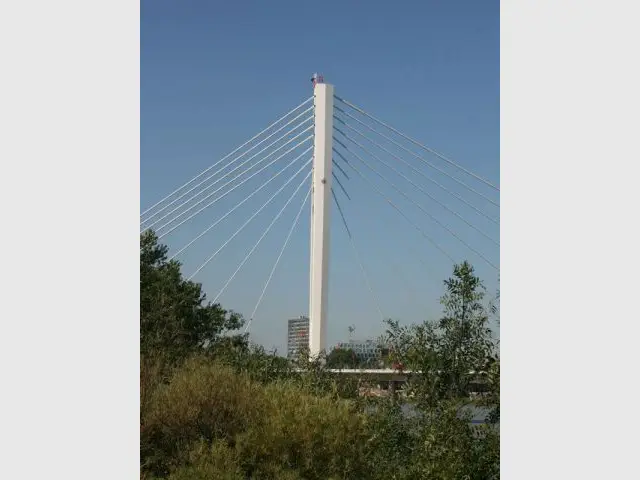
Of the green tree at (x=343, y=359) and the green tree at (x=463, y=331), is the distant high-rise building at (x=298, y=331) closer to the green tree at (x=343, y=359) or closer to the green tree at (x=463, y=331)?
the green tree at (x=343, y=359)

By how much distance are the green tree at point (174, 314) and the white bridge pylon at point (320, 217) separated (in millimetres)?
626

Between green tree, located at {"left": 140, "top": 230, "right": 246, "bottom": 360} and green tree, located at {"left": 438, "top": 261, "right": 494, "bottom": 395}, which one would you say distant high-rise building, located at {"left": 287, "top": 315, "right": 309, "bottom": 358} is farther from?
green tree, located at {"left": 438, "top": 261, "right": 494, "bottom": 395}

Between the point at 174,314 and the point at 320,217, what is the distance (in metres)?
1.34

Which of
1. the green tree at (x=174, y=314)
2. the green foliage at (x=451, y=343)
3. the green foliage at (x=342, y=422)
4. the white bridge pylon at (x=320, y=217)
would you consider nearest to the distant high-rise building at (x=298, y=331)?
the white bridge pylon at (x=320, y=217)

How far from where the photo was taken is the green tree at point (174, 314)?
5453 mm

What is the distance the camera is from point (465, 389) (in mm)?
3145

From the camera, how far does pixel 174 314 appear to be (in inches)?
226

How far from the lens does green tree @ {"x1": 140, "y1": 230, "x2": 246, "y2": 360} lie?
17.9ft

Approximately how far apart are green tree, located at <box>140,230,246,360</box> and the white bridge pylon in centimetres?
63
